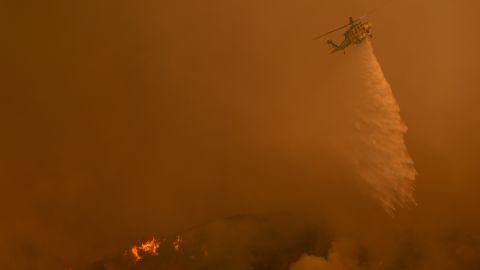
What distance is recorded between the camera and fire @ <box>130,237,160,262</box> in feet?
133

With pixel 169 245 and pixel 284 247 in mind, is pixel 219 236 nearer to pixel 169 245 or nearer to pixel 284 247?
pixel 169 245

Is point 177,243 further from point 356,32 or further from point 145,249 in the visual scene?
point 356,32

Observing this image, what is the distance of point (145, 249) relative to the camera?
4269cm

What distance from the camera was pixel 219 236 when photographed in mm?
47781

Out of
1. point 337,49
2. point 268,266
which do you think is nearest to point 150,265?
point 268,266

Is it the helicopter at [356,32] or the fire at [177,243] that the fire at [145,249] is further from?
the helicopter at [356,32]

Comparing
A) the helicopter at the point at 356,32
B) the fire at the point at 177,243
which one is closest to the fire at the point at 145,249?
the fire at the point at 177,243

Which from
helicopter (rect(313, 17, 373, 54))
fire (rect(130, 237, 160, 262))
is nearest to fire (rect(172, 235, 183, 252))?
fire (rect(130, 237, 160, 262))

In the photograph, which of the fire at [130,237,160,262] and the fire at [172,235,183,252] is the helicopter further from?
the fire at [172,235,183,252]

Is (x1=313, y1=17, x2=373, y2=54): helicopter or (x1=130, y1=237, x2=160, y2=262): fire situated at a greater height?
(x1=130, y1=237, x2=160, y2=262): fire

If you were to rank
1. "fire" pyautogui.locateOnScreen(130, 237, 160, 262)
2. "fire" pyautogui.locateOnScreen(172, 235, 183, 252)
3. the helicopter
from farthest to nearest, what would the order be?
"fire" pyautogui.locateOnScreen(172, 235, 183, 252) < "fire" pyautogui.locateOnScreen(130, 237, 160, 262) < the helicopter

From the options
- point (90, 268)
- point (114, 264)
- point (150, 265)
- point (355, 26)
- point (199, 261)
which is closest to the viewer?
point (355, 26)

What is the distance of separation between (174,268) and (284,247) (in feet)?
49.0

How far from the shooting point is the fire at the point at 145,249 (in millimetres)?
40456
